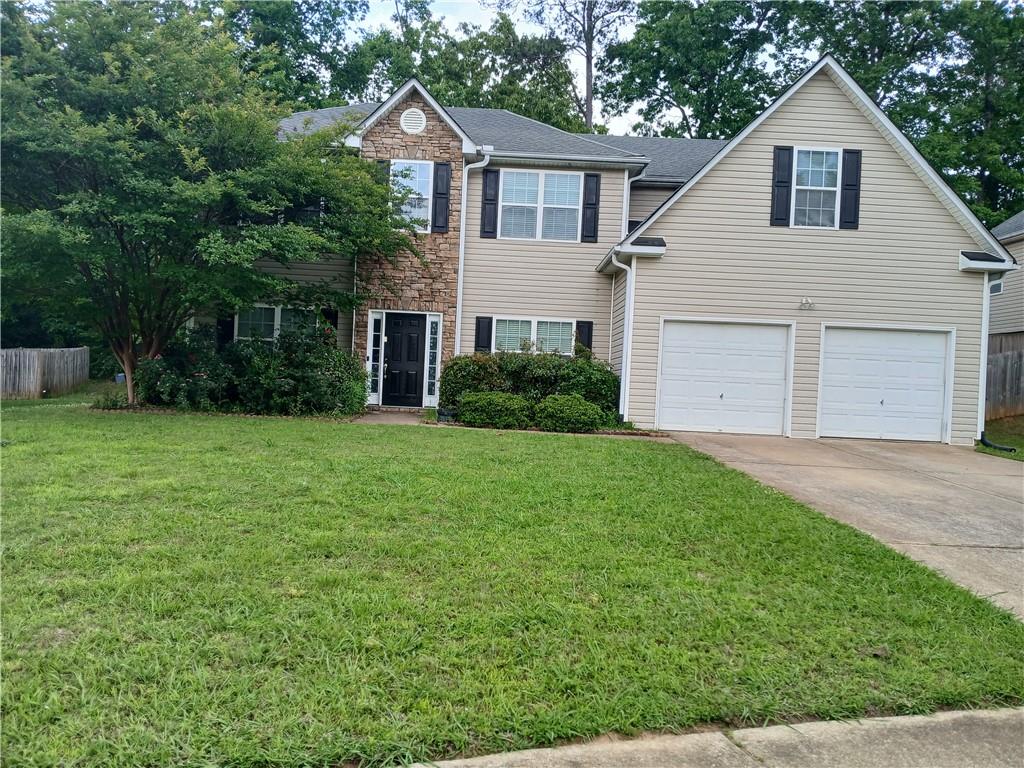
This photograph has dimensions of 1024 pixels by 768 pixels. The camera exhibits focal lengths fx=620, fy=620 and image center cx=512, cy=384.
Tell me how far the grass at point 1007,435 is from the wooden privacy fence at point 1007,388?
0.30 m

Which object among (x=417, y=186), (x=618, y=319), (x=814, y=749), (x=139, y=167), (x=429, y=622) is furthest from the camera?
(x=417, y=186)

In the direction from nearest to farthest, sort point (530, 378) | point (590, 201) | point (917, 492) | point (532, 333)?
point (917, 492)
point (530, 378)
point (590, 201)
point (532, 333)

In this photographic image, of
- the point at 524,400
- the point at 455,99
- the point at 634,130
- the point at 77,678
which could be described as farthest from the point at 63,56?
the point at 634,130

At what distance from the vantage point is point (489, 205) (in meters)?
13.5

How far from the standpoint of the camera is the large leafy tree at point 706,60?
26.7 metres

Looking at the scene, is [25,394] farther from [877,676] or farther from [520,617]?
[877,676]

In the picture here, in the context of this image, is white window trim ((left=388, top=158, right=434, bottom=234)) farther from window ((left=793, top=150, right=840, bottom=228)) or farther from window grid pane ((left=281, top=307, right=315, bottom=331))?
window ((left=793, top=150, right=840, bottom=228))

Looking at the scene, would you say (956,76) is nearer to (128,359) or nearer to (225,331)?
(225,331)

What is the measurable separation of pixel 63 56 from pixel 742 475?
11.8 m

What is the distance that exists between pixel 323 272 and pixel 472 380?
14.7ft

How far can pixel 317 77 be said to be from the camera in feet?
87.8

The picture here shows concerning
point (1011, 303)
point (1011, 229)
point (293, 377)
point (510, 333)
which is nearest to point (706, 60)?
point (1011, 229)

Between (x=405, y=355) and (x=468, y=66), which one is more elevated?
(x=468, y=66)

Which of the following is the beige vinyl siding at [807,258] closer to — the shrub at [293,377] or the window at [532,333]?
the window at [532,333]
